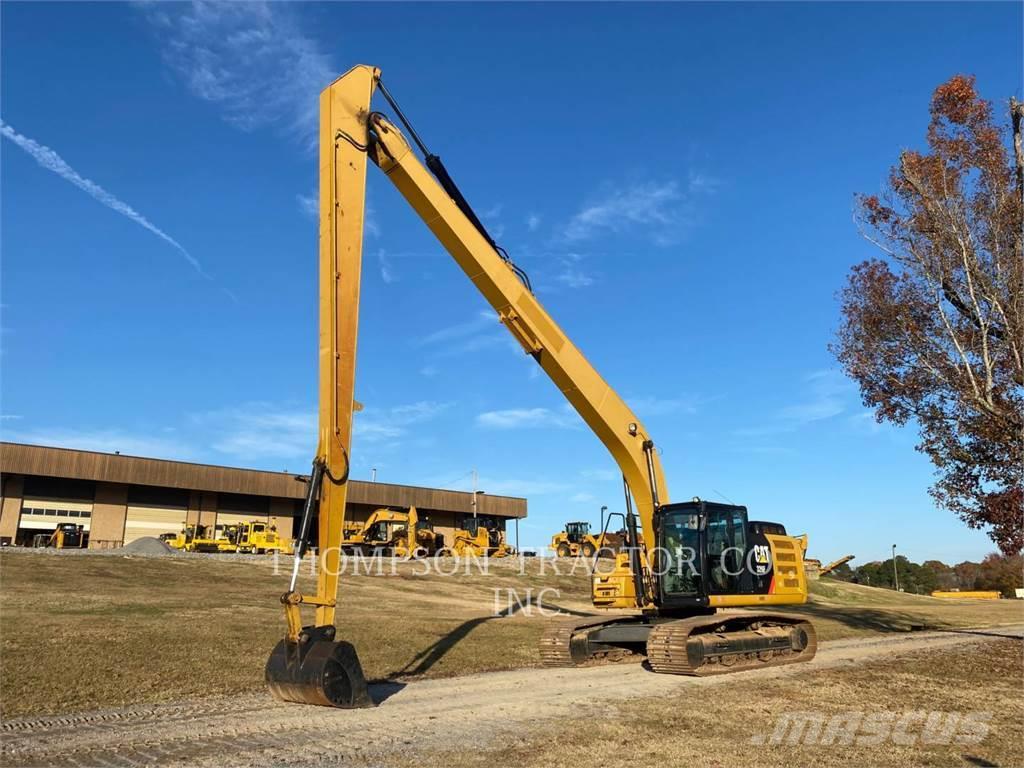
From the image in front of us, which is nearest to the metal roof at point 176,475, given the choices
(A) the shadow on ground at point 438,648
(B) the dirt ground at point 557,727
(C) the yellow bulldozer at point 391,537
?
(C) the yellow bulldozer at point 391,537

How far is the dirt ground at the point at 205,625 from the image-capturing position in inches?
432

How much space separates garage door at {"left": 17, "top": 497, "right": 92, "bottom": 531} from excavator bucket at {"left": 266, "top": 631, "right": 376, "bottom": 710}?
2040 inches

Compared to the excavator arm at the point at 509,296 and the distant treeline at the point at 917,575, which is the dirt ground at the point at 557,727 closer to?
the excavator arm at the point at 509,296

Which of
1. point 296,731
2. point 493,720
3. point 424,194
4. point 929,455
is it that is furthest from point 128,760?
point 929,455

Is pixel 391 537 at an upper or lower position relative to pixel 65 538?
upper

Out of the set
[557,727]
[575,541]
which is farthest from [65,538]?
[557,727]

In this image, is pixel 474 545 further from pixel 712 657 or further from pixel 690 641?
pixel 690 641

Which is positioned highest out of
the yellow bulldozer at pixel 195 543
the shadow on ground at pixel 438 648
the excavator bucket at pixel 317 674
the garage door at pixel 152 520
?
the garage door at pixel 152 520

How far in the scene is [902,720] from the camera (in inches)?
381

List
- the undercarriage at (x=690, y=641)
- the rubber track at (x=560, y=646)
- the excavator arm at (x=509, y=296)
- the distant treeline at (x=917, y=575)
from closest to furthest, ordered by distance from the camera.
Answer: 1. the excavator arm at (x=509, y=296)
2. the undercarriage at (x=690, y=641)
3. the rubber track at (x=560, y=646)
4. the distant treeline at (x=917, y=575)

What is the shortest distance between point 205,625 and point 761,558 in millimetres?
12073

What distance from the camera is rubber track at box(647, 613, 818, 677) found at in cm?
1298

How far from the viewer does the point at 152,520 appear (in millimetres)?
56500

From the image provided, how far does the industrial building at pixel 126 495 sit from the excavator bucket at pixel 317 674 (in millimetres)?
49676
